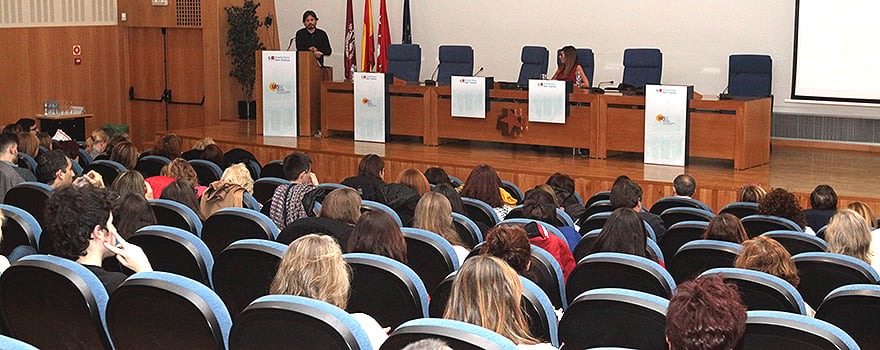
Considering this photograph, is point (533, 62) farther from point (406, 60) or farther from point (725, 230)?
point (725, 230)

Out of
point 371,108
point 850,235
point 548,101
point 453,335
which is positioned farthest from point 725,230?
point 371,108

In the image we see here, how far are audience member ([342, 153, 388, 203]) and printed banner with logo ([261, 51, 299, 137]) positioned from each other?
504cm

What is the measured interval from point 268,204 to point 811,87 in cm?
808

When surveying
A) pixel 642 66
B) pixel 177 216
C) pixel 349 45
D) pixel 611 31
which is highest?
pixel 611 31

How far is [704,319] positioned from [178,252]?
2.20 meters

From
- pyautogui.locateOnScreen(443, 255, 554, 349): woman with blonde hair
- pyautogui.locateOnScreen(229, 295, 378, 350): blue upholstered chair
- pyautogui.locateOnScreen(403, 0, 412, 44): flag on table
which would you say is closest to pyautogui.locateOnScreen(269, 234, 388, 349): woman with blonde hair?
pyautogui.locateOnScreen(443, 255, 554, 349): woman with blonde hair

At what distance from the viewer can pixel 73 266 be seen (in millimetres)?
2949

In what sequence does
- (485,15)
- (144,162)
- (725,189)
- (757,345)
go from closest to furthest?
(757,345) < (144,162) < (725,189) < (485,15)

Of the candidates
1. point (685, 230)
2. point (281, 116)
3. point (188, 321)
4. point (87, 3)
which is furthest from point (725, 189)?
point (87, 3)

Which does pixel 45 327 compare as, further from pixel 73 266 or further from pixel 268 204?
pixel 268 204

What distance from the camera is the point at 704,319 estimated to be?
230 centimetres

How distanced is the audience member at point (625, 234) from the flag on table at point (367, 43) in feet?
30.8

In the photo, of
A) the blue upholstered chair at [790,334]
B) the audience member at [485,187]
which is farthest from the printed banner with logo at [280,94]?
the blue upholstered chair at [790,334]

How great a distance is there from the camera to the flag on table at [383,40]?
13.8m
